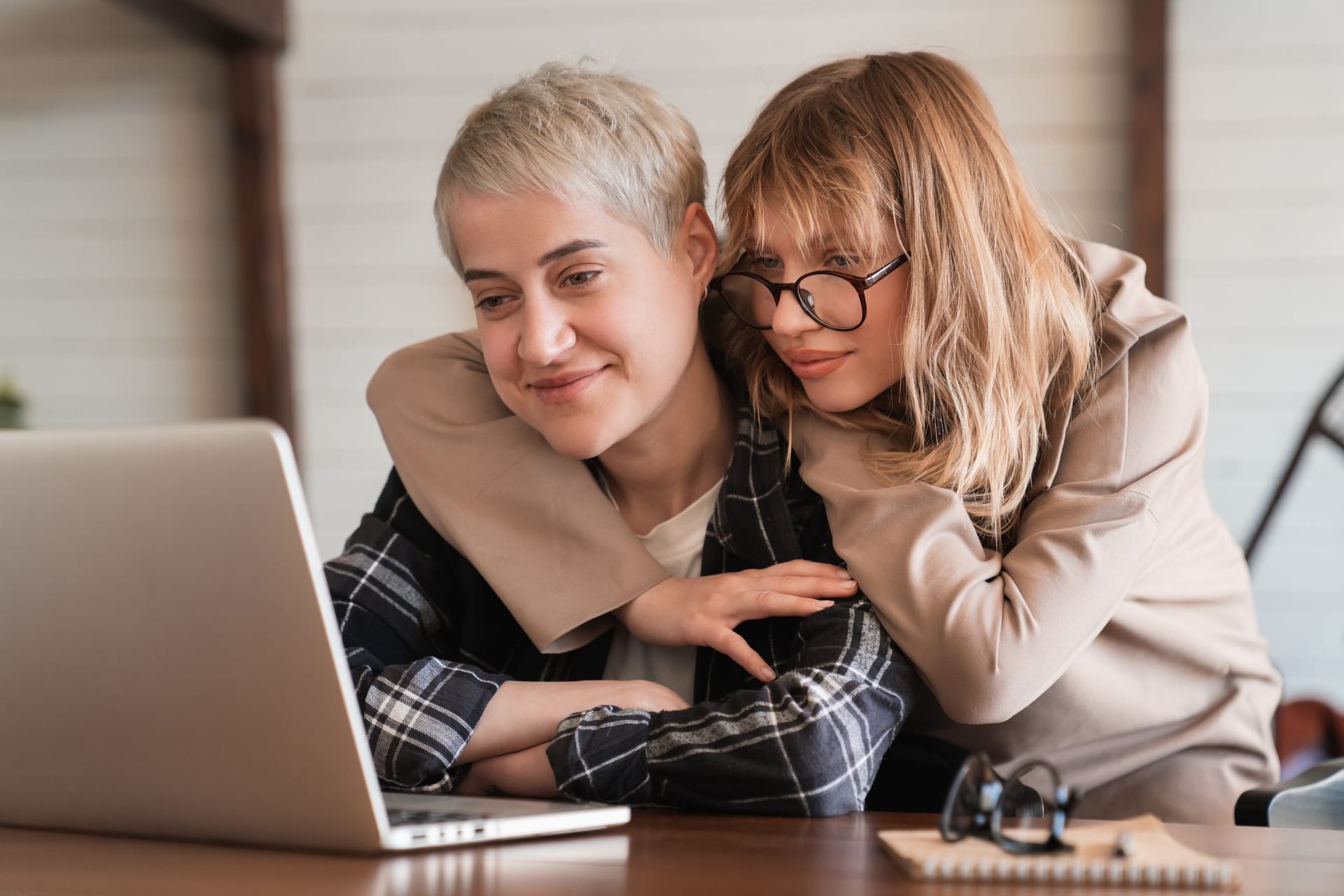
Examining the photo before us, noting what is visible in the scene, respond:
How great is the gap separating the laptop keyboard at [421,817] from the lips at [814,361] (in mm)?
662

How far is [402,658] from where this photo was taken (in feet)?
4.78

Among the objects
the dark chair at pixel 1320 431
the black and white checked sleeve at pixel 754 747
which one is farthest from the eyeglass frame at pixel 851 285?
the dark chair at pixel 1320 431

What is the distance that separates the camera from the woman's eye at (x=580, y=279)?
1411 mm

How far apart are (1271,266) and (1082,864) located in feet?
10.2

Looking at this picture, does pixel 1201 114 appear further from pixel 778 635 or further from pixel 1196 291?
pixel 778 635

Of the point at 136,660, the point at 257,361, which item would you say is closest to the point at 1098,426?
the point at 136,660

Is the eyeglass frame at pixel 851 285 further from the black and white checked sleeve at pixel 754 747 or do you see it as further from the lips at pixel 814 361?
the black and white checked sleeve at pixel 754 747

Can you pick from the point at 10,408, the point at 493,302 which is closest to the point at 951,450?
the point at 493,302

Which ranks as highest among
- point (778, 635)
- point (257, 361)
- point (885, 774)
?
point (778, 635)

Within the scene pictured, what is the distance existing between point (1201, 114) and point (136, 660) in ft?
10.9

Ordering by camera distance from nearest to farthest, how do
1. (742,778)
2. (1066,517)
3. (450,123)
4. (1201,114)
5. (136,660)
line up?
(136,660), (742,778), (1066,517), (1201,114), (450,123)

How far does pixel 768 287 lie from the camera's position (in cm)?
145

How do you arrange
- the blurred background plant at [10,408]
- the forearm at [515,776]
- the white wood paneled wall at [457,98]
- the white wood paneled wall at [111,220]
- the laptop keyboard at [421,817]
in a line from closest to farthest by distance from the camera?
the laptop keyboard at [421,817] → the forearm at [515,776] → the white wood paneled wall at [457,98] → the blurred background plant at [10,408] → the white wood paneled wall at [111,220]

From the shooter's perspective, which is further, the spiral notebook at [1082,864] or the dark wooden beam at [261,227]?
the dark wooden beam at [261,227]
